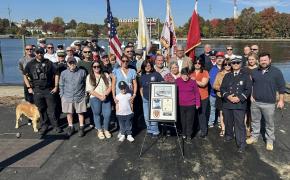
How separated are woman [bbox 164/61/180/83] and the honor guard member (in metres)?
1.05

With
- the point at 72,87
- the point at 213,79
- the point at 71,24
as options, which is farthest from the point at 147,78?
the point at 71,24

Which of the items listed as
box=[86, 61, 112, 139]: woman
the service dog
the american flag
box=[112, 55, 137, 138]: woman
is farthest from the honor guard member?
the service dog

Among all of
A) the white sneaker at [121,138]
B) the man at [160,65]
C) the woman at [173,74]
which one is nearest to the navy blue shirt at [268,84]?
the woman at [173,74]

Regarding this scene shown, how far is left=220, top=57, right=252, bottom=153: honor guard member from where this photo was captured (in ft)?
21.0

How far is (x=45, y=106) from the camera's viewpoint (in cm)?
771

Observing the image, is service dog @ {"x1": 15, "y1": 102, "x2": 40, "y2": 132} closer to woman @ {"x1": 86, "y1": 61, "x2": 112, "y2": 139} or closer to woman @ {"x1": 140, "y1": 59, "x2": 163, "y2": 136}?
woman @ {"x1": 86, "y1": 61, "x2": 112, "y2": 139}

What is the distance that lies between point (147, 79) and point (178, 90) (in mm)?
734

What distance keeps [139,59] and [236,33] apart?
111m

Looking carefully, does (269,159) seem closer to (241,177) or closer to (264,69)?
(241,177)

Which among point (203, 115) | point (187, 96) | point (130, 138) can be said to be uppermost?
point (187, 96)

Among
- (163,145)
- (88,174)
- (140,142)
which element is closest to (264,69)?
(163,145)

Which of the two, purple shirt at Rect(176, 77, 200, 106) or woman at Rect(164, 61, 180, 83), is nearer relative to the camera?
purple shirt at Rect(176, 77, 200, 106)

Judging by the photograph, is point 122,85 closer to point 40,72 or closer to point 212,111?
point 40,72

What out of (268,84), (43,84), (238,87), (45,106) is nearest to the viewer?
(268,84)
